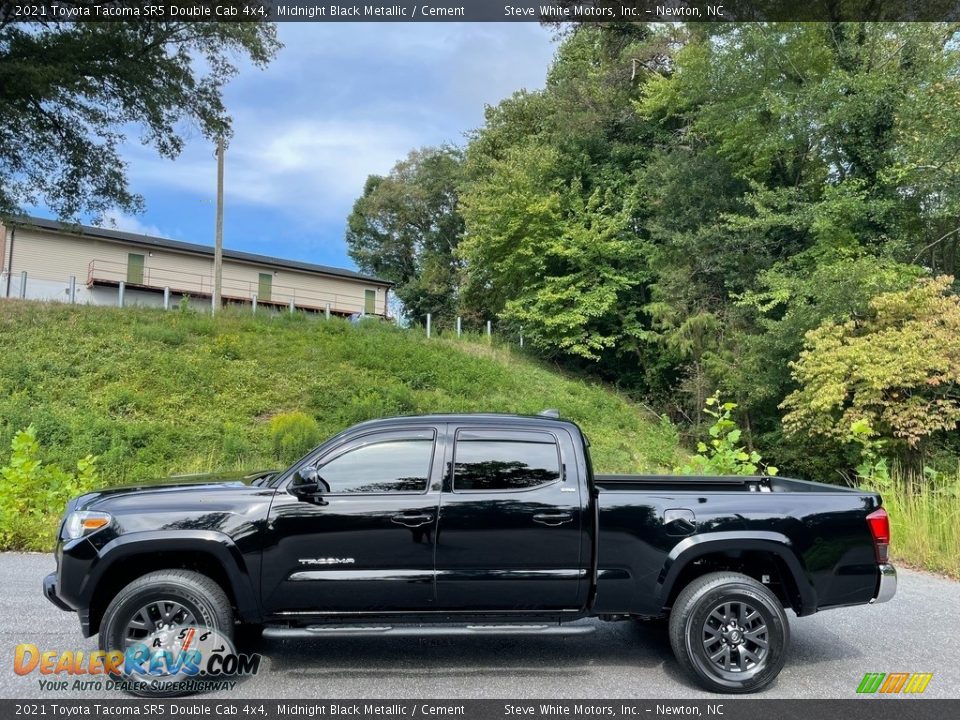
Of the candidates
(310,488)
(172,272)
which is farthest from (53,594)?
(172,272)

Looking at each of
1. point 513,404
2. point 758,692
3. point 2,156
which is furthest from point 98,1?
point 758,692

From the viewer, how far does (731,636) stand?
4.40 meters

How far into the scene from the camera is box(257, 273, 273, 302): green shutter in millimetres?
36247

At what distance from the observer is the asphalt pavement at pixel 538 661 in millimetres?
4312

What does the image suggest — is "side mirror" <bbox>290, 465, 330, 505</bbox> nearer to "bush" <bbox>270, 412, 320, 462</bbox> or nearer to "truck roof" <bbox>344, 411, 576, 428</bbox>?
"truck roof" <bbox>344, 411, 576, 428</bbox>

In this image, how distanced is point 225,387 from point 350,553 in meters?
15.4

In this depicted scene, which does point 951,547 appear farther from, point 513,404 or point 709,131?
point 709,131

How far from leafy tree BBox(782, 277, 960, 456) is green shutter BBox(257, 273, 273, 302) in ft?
93.4

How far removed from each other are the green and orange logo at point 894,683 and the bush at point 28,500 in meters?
8.83

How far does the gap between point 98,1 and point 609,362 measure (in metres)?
21.5

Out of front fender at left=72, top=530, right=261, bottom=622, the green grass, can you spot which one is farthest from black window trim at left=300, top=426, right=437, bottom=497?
the green grass

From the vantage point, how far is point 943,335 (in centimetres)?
1395

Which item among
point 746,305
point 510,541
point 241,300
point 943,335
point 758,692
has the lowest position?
point 758,692

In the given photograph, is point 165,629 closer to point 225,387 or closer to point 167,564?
point 167,564
